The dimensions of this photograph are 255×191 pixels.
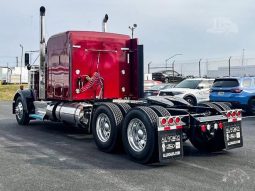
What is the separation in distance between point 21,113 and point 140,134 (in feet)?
22.8

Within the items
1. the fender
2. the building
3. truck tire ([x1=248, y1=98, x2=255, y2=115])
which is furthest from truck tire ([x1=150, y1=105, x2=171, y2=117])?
the building

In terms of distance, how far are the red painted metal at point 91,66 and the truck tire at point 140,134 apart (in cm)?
320

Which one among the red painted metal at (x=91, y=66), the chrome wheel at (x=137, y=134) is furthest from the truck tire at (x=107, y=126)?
the red painted metal at (x=91, y=66)

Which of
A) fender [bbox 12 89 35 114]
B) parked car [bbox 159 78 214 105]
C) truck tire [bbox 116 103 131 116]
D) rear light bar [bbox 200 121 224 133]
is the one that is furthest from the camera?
parked car [bbox 159 78 214 105]

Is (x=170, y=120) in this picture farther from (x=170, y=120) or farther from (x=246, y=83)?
(x=246, y=83)

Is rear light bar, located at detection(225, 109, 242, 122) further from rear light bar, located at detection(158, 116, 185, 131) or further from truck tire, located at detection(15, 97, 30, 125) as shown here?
truck tire, located at detection(15, 97, 30, 125)

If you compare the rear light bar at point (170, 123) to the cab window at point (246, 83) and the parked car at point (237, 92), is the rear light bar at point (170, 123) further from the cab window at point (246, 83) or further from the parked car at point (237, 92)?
the cab window at point (246, 83)

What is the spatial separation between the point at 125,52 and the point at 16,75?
137 ft

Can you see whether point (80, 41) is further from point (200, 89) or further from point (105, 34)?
point (200, 89)

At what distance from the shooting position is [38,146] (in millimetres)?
9211

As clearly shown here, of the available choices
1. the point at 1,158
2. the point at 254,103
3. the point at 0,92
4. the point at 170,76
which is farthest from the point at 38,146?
the point at 170,76

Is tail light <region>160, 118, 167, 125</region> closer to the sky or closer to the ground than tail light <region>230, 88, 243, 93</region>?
closer to the ground

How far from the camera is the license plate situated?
8047 mm

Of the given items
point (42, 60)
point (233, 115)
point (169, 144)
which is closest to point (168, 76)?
point (42, 60)
